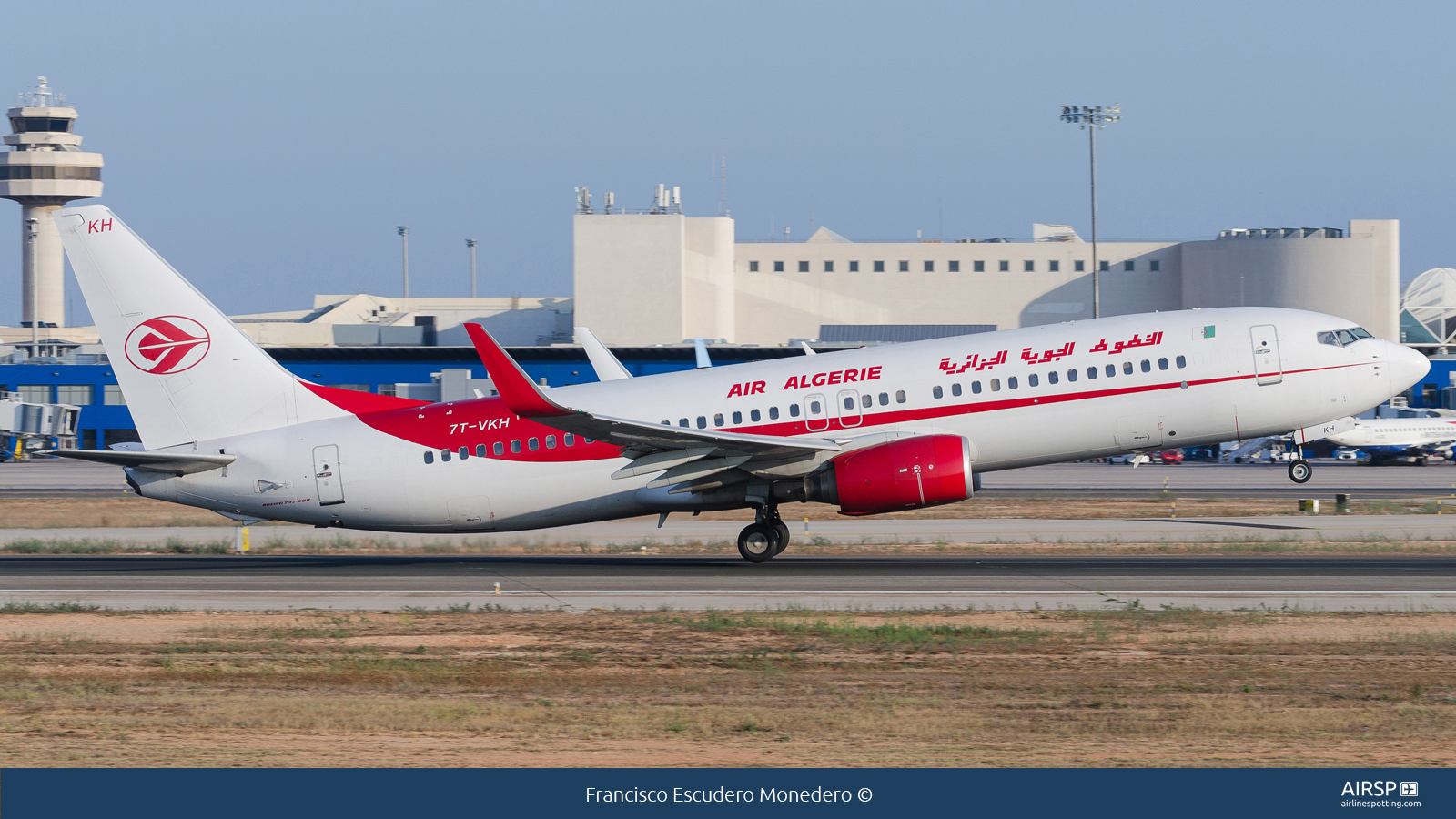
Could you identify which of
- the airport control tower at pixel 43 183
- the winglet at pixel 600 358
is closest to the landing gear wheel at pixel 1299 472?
the winglet at pixel 600 358

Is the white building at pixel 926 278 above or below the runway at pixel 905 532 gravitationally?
above

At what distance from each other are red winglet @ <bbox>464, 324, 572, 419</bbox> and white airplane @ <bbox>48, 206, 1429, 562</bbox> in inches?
73.8

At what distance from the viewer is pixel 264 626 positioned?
71.4 ft

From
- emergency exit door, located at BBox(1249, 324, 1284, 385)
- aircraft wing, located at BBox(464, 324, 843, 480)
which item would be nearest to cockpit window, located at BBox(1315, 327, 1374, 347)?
emergency exit door, located at BBox(1249, 324, 1284, 385)

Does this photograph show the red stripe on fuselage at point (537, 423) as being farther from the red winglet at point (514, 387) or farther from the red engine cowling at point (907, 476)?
the red winglet at point (514, 387)

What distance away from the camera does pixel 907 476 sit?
2692 centimetres

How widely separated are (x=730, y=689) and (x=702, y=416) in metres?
13.2

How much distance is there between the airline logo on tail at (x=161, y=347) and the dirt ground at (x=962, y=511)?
1343 cm

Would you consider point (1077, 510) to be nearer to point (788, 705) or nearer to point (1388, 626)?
point (1388, 626)

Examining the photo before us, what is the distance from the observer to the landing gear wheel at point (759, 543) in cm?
2997

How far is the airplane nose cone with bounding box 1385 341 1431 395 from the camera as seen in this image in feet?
94.2

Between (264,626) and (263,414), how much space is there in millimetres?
9094

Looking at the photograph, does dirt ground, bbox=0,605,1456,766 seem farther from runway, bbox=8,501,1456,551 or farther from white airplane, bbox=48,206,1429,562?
runway, bbox=8,501,1456,551

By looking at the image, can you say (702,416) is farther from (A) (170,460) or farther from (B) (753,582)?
(A) (170,460)
